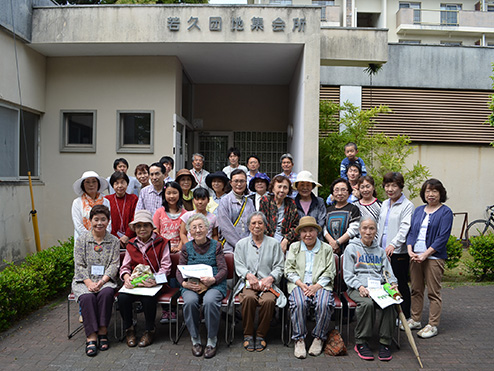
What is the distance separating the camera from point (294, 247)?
507 cm

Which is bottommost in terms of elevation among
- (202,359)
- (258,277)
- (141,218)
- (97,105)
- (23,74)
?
(202,359)

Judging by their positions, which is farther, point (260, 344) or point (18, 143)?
point (18, 143)

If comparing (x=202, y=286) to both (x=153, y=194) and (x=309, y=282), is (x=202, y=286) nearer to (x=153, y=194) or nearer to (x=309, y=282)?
(x=309, y=282)

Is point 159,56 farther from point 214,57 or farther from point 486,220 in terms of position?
point 486,220

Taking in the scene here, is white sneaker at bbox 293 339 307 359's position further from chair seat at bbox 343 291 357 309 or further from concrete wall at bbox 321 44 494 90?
concrete wall at bbox 321 44 494 90

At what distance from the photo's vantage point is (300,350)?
4.60m

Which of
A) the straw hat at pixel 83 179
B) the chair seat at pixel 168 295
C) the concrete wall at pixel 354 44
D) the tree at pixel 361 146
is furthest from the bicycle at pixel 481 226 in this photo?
the straw hat at pixel 83 179

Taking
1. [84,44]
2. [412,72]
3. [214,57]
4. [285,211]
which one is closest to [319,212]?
[285,211]

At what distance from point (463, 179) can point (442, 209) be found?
7889mm

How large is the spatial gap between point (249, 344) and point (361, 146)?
682 cm

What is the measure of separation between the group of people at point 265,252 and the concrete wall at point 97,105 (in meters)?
3.89

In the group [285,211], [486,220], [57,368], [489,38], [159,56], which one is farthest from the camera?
[489,38]

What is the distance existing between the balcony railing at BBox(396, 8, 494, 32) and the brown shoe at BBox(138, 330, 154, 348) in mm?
26954

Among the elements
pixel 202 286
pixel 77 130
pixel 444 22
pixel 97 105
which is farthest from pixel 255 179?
pixel 444 22
